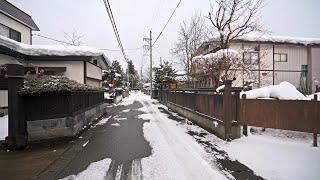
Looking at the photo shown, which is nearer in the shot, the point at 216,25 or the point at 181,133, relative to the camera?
the point at 181,133

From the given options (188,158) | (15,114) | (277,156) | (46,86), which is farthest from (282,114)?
(15,114)

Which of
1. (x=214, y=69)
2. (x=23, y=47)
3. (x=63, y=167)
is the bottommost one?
(x=63, y=167)

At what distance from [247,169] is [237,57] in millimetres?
13786

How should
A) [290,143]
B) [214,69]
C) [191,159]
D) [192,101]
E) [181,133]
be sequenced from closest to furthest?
1. [191,159]
2. [290,143]
3. [181,133]
4. [192,101]
5. [214,69]

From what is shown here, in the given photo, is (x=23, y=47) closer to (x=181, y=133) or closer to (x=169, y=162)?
(x=181, y=133)

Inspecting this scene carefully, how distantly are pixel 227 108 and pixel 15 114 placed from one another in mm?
6301

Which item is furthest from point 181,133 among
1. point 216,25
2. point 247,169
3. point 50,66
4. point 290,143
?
point 50,66

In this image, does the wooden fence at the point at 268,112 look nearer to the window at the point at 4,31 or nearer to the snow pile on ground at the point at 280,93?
the snow pile on ground at the point at 280,93

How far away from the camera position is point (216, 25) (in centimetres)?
2053

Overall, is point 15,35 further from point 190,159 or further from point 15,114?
point 190,159

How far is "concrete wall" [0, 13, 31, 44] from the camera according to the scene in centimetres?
2055

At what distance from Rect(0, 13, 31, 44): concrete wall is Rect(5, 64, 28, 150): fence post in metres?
14.3

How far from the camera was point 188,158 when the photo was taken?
694 cm

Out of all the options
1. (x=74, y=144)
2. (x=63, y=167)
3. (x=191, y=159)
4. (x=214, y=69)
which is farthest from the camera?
(x=214, y=69)
